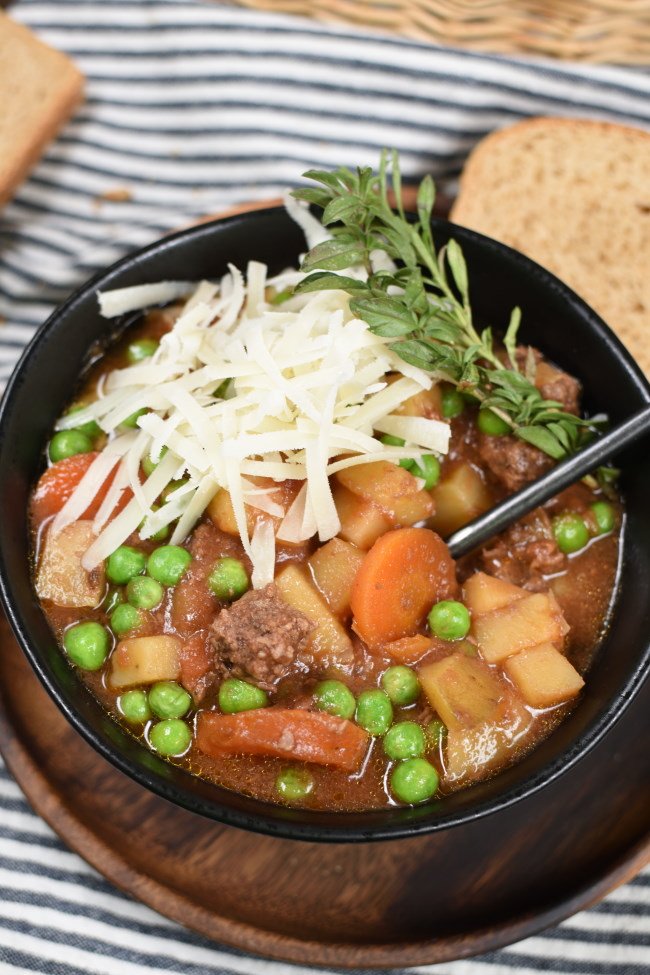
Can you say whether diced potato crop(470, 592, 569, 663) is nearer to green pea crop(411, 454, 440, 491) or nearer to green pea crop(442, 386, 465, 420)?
green pea crop(411, 454, 440, 491)

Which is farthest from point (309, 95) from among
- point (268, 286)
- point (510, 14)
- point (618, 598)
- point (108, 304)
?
point (618, 598)

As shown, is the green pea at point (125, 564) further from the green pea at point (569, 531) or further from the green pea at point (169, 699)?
the green pea at point (569, 531)

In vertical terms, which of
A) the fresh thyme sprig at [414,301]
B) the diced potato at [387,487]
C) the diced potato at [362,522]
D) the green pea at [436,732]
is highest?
the fresh thyme sprig at [414,301]

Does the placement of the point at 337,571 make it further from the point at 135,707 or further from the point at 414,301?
the point at 414,301

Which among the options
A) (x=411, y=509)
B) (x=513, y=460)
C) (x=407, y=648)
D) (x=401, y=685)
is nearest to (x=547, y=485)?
(x=513, y=460)

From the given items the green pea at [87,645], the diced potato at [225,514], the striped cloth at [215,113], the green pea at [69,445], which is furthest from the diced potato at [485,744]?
the striped cloth at [215,113]

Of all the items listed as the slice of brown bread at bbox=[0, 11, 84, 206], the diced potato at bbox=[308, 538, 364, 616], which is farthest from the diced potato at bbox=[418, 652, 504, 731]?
the slice of brown bread at bbox=[0, 11, 84, 206]
